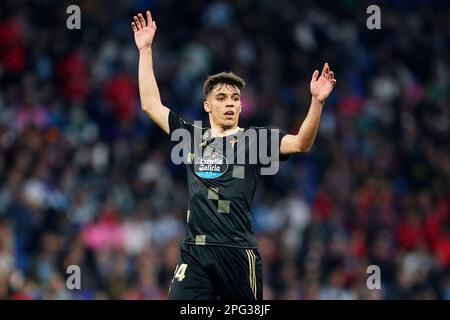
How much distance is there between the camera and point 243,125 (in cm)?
1530

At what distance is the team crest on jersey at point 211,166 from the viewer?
732 centimetres

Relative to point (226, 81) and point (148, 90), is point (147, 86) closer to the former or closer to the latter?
point (148, 90)

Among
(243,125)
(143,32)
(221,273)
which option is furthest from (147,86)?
(243,125)

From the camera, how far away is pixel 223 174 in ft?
24.0

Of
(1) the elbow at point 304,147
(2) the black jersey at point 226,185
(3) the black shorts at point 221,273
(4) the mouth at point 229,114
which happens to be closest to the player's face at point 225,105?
(4) the mouth at point 229,114

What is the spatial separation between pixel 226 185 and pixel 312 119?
2.54 feet

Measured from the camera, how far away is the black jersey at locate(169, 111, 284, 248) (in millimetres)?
7238

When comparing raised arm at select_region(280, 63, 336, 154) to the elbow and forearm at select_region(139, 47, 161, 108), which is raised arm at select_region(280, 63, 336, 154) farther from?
forearm at select_region(139, 47, 161, 108)

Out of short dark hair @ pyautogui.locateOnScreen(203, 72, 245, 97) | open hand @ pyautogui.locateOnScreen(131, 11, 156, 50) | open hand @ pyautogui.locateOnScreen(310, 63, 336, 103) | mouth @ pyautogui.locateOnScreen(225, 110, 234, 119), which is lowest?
mouth @ pyautogui.locateOnScreen(225, 110, 234, 119)

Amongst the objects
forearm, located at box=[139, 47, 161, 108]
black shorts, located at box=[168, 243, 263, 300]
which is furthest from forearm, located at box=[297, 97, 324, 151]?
forearm, located at box=[139, 47, 161, 108]

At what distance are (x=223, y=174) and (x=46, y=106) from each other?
7.87 m

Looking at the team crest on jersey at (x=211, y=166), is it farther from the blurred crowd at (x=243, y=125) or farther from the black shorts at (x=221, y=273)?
the blurred crowd at (x=243, y=125)

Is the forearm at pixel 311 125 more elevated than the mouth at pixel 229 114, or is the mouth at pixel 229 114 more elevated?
the mouth at pixel 229 114
